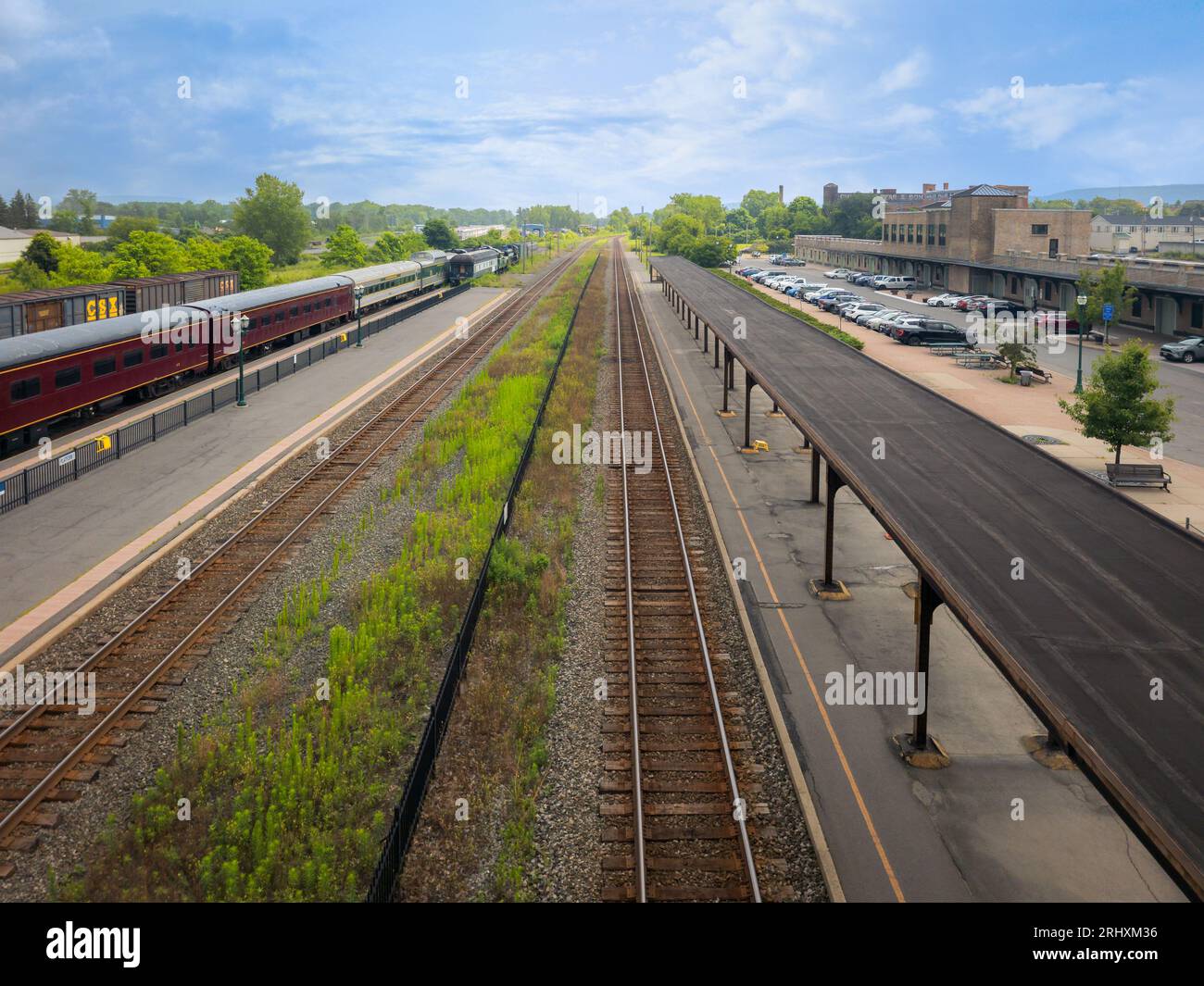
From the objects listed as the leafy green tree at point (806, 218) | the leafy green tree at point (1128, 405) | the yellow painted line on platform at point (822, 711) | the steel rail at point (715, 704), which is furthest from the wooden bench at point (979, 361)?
the leafy green tree at point (806, 218)

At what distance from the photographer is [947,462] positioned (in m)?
17.5

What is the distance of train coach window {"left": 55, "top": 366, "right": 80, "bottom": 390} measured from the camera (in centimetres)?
2702

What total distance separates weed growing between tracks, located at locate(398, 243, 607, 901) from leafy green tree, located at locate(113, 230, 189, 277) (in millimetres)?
61428

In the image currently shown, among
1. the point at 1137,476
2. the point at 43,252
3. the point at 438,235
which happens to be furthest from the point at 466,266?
the point at 1137,476

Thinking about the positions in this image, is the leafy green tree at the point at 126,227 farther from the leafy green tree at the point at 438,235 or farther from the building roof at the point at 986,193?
the building roof at the point at 986,193

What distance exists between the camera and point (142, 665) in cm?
1432

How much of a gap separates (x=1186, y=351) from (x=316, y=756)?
1708 inches

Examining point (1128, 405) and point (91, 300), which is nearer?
point (1128, 405)

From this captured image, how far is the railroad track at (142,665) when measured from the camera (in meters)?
11.4

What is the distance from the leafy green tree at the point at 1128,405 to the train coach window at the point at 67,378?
2875 centimetres

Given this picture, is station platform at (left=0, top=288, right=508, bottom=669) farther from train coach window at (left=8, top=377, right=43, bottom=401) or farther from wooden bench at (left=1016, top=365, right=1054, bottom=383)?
wooden bench at (left=1016, top=365, right=1054, bottom=383)

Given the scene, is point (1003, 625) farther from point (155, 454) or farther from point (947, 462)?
point (155, 454)

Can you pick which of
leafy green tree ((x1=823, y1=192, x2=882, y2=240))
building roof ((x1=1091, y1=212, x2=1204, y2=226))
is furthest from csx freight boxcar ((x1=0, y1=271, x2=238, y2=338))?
building roof ((x1=1091, y1=212, x2=1204, y2=226))

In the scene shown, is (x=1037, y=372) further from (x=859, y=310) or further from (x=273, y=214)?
(x=273, y=214)
